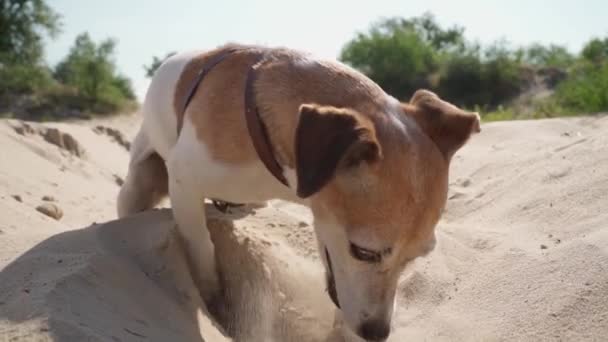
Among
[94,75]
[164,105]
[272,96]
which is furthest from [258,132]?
[94,75]

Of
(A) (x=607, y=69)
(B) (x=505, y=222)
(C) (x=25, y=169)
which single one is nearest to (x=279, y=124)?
(B) (x=505, y=222)

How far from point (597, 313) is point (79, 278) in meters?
2.27

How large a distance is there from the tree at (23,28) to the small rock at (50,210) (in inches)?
753

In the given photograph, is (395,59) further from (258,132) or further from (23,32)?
(258,132)

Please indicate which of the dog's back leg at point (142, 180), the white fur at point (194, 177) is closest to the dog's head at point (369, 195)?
the white fur at point (194, 177)

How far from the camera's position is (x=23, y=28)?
22422 mm

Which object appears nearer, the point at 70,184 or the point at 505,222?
the point at 505,222

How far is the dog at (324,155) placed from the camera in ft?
7.98

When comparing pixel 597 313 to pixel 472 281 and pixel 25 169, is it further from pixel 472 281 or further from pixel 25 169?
pixel 25 169

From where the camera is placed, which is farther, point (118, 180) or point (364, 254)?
point (118, 180)

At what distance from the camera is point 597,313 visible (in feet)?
9.62

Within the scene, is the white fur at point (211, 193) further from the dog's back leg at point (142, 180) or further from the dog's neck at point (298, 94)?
the dog's back leg at point (142, 180)

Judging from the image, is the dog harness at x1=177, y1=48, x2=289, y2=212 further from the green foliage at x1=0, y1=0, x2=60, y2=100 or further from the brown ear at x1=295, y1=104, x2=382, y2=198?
the green foliage at x1=0, y1=0, x2=60, y2=100

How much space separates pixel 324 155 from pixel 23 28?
22843 mm
